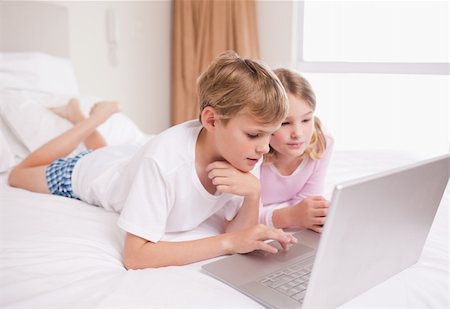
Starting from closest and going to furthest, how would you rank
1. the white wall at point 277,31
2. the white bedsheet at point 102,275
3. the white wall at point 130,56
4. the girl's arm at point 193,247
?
the white bedsheet at point 102,275 < the girl's arm at point 193,247 < the white wall at point 130,56 < the white wall at point 277,31

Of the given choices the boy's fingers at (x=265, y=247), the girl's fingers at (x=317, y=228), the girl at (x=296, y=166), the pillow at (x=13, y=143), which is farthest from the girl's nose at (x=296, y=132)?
the pillow at (x=13, y=143)

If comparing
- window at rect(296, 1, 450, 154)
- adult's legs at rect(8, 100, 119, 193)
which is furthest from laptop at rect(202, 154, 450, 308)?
window at rect(296, 1, 450, 154)

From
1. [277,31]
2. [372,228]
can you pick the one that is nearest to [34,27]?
[277,31]

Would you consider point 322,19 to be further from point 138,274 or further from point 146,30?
point 138,274

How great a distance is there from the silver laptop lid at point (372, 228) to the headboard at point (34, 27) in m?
2.08

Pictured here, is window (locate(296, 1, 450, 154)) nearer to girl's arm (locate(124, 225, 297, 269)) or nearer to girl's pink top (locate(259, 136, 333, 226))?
girl's pink top (locate(259, 136, 333, 226))

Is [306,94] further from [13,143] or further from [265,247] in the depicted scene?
[13,143]

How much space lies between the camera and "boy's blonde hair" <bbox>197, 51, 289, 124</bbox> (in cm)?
94

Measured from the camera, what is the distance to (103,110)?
5.78ft

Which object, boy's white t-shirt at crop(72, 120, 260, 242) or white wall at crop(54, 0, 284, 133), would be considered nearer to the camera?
boy's white t-shirt at crop(72, 120, 260, 242)

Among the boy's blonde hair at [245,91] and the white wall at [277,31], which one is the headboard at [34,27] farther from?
the boy's blonde hair at [245,91]

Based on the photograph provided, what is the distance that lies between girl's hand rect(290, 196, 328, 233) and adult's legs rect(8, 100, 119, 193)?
84cm

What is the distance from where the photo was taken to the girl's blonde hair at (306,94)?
1.20 m

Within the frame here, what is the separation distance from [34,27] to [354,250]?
7.14ft
